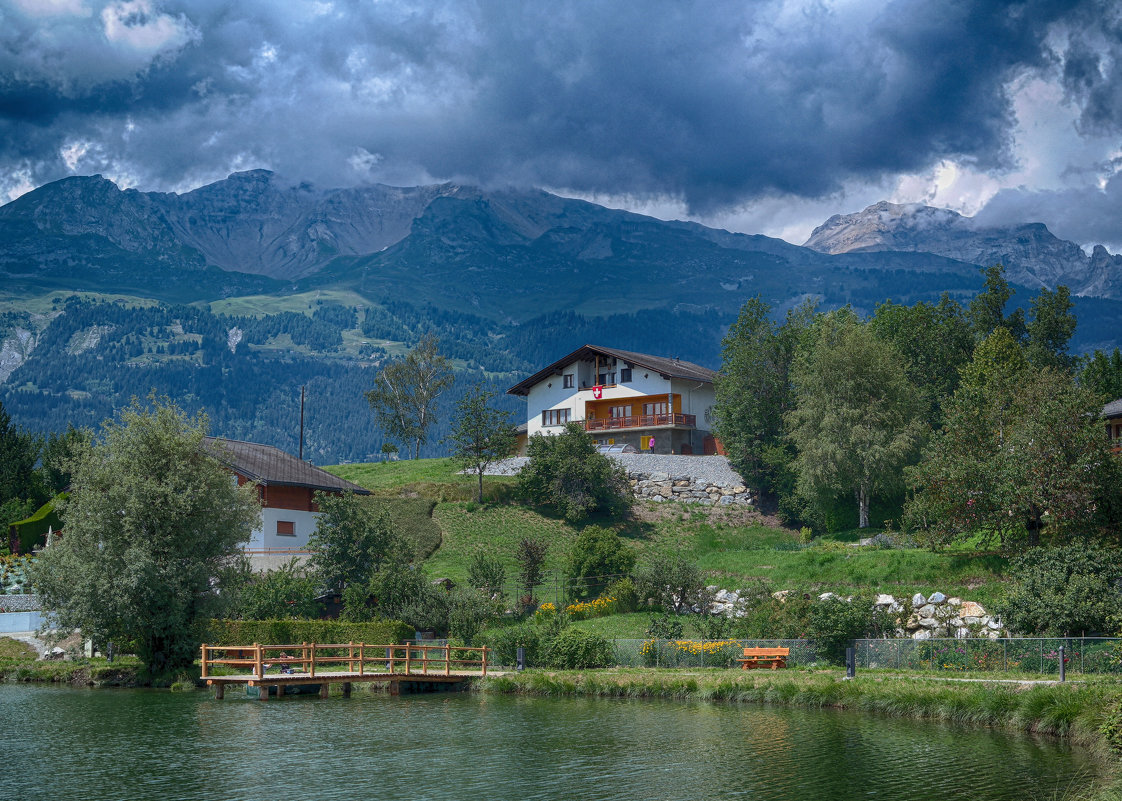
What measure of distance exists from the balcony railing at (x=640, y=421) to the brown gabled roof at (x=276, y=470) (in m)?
24.5

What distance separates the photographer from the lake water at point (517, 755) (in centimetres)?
2020

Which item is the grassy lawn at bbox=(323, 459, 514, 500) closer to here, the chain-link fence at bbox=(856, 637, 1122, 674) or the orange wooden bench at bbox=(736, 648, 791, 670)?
the orange wooden bench at bbox=(736, 648, 791, 670)

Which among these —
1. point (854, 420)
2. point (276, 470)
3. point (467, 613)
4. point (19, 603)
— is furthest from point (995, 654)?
point (19, 603)

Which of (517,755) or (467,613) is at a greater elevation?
(467,613)

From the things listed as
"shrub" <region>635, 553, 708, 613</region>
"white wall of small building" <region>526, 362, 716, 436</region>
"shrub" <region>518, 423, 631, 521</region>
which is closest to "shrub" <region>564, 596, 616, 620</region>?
"shrub" <region>635, 553, 708, 613</region>

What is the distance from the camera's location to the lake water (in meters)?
20.2

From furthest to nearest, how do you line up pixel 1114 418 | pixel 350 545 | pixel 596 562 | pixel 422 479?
pixel 422 479
pixel 1114 418
pixel 596 562
pixel 350 545

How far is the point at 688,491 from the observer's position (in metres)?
71.4

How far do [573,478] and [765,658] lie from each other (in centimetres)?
3134

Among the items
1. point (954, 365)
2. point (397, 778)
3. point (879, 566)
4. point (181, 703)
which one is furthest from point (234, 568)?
point (954, 365)

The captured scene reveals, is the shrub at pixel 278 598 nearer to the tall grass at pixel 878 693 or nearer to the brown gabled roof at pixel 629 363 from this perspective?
the tall grass at pixel 878 693

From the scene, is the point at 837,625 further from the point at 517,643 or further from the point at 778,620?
the point at 517,643

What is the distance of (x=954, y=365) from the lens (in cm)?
7238

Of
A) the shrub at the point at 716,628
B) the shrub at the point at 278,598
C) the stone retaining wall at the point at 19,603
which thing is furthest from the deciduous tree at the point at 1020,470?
the stone retaining wall at the point at 19,603
